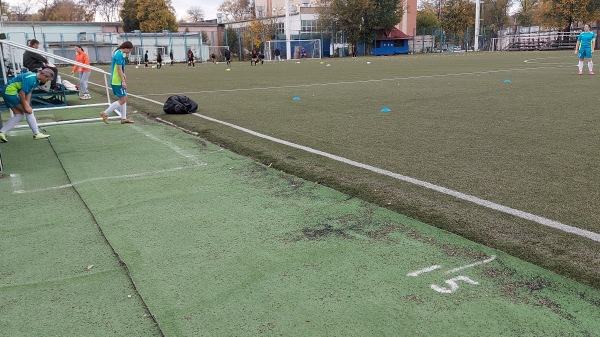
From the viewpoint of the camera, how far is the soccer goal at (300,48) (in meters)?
67.2

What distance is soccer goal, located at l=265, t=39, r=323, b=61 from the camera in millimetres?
67250

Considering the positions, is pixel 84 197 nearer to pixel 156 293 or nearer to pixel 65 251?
pixel 65 251

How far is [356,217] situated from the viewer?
195 inches

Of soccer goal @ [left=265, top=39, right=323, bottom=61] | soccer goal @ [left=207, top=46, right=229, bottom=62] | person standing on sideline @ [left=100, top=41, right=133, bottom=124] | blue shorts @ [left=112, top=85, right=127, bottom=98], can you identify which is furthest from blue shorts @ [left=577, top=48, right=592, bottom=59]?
soccer goal @ [left=265, top=39, right=323, bottom=61]

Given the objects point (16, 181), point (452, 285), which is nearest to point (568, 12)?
point (16, 181)

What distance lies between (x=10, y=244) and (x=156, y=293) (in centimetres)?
188

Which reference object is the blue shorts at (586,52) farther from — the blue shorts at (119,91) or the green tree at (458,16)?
the green tree at (458,16)

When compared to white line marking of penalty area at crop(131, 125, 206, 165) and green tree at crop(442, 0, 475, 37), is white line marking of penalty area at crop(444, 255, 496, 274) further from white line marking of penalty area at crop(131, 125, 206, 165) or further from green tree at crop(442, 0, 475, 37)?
green tree at crop(442, 0, 475, 37)

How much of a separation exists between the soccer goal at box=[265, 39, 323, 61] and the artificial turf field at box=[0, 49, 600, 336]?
60.0m

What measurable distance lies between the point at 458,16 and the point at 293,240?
8208 cm

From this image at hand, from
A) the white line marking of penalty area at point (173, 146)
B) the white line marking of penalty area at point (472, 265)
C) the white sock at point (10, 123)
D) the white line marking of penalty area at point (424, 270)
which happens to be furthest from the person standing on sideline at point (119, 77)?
the white line marking of penalty area at point (472, 265)

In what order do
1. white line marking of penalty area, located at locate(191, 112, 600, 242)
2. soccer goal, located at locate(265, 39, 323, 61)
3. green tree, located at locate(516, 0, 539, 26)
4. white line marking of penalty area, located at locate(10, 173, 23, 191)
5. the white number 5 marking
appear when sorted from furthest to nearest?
1. green tree, located at locate(516, 0, 539, 26)
2. soccer goal, located at locate(265, 39, 323, 61)
3. white line marking of penalty area, located at locate(10, 173, 23, 191)
4. white line marking of penalty area, located at locate(191, 112, 600, 242)
5. the white number 5 marking

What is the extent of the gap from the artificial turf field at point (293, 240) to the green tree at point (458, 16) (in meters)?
76.0

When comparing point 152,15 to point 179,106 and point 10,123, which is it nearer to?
point 179,106
